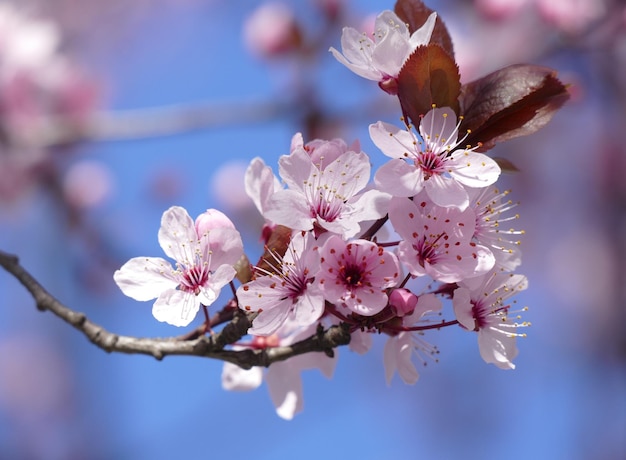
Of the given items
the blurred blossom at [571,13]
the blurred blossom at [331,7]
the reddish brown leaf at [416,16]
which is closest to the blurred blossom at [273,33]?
the blurred blossom at [331,7]

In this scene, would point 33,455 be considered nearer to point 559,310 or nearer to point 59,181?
point 59,181

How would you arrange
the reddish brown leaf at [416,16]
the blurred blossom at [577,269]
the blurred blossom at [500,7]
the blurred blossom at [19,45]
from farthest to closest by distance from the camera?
the blurred blossom at [577,269] < the blurred blossom at [19,45] < the blurred blossom at [500,7] < the reddish brown leaf at [416,16]

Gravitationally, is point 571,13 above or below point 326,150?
above

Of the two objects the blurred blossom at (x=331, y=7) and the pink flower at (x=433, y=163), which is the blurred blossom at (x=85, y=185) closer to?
the blurred blossom at (x=331, y=7)

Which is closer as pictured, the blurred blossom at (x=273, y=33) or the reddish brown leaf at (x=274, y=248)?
the reddish brown leaf at (x=274, y=248)

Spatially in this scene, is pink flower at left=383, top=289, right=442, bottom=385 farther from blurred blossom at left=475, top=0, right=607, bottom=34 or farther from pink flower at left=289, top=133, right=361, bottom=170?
blurred blossom at left=475, top=0, right=607, bottom=34

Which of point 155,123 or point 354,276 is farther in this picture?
point 155,123

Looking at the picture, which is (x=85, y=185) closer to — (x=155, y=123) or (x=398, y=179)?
(x=155, y=123)

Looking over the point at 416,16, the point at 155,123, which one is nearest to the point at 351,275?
the point at 416,16
